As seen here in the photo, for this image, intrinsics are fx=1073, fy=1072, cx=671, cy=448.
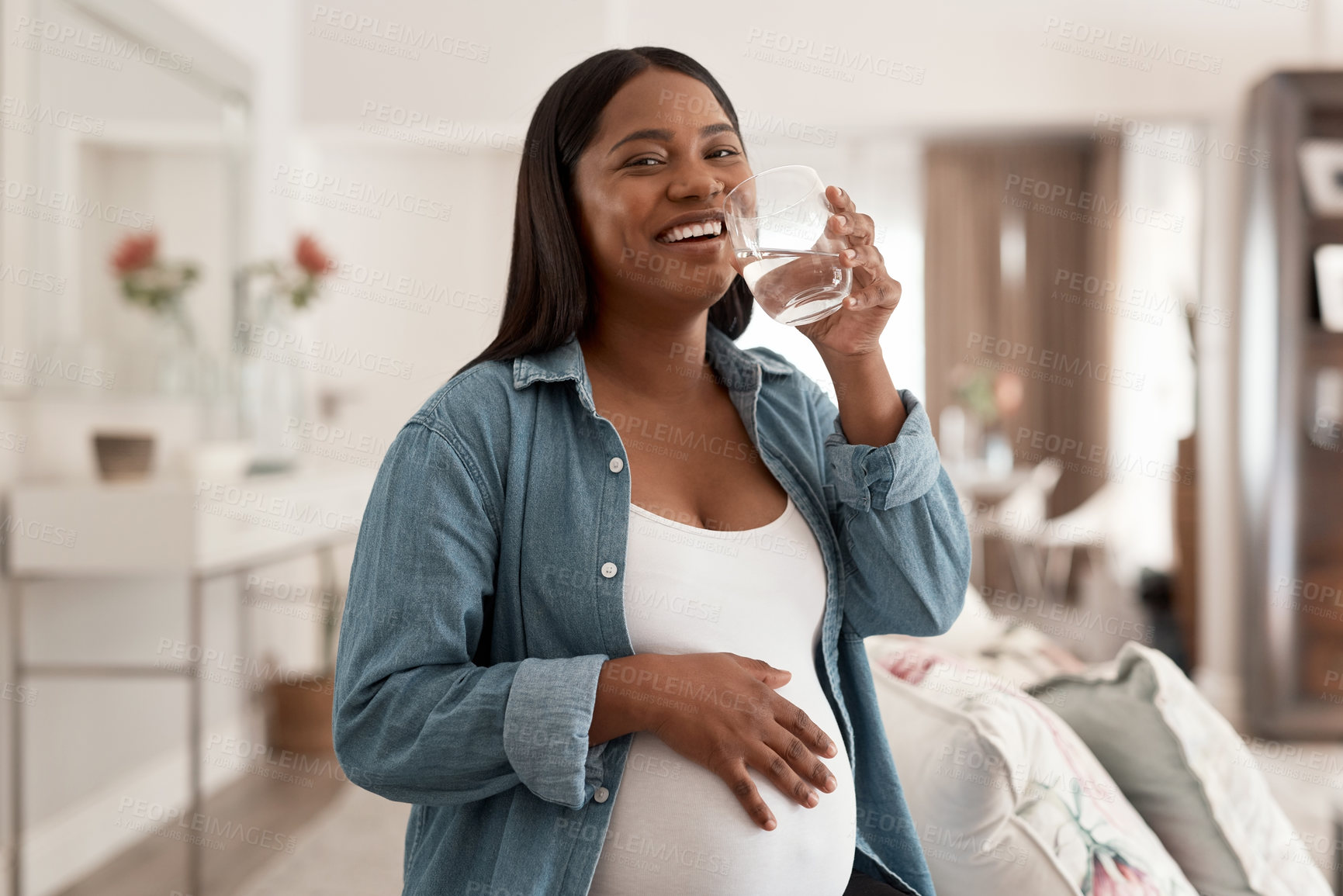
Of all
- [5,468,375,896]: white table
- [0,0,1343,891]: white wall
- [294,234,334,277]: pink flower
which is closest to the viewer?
[5,468,375,896]: white table

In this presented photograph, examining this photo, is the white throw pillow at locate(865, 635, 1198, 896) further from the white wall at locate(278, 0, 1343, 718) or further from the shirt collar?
the white wall at locate(278, 0, 1343, 718)

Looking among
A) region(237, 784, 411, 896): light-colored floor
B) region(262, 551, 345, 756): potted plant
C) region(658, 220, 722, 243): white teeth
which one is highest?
region(658, 220, 722, 243): white teeth

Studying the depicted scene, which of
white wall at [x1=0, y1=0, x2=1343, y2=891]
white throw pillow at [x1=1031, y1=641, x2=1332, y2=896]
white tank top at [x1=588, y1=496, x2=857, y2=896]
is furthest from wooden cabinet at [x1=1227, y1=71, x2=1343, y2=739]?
white tank top at [x1=588, y1=496, x2=857, y2=896]

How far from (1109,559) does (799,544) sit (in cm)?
504

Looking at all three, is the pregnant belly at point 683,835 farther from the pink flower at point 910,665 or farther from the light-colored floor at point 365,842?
the light-colored floor at point 365,842

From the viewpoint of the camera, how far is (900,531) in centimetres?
106

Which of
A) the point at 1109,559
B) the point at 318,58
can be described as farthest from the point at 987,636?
the point at 1109,559

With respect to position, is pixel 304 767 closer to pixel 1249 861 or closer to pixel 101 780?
pixel 101 780

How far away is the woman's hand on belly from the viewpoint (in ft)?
2.98

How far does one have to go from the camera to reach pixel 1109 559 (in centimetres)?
559

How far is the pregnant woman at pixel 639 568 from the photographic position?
89 cm

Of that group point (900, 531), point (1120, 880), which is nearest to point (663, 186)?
point (900, 531)

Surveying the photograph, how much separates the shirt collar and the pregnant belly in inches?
13.4

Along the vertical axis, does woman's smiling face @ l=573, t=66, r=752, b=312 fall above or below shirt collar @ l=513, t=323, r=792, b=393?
above
